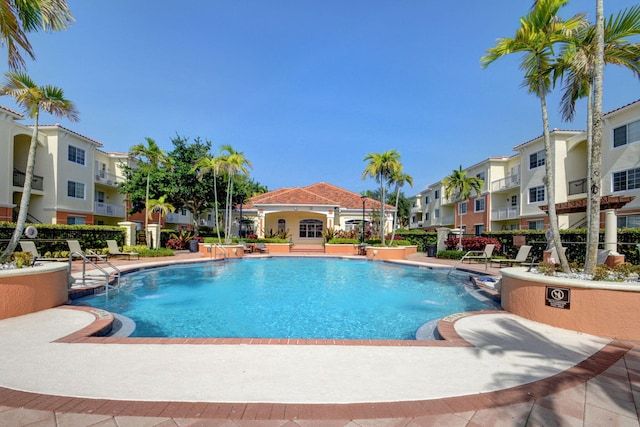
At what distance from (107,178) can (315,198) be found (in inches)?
815

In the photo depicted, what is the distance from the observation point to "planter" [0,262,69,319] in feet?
19.5

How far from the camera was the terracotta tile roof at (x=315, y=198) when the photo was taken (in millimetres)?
30328

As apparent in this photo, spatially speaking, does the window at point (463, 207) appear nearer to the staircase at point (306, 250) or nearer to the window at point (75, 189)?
the staircase at point (306, 250)

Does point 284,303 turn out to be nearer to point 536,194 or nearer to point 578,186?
point 578,186

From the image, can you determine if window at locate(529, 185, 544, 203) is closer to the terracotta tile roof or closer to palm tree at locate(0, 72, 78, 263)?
the terracotta tile roof

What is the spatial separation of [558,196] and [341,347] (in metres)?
28.3

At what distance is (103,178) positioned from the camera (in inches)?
1207

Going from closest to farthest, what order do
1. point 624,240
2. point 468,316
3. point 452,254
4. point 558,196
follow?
point 468,316, point 624,240, point 452,254, point 558,196

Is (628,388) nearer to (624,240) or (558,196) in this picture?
(624,240)

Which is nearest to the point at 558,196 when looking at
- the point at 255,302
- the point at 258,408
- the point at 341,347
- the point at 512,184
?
the point at 512,184

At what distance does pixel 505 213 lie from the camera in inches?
1244

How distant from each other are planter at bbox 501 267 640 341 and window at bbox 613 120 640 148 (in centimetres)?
2075

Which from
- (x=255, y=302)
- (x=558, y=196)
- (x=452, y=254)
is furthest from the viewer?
(x=558, y=196)

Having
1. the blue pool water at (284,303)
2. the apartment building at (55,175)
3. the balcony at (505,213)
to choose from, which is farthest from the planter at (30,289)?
the balcony at (505,213)
